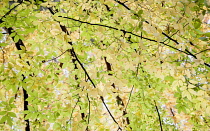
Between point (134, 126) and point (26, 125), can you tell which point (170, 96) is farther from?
point (26, 125)

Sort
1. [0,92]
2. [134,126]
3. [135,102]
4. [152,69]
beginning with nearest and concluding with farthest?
1. [0,92]
2. [152,69]
3. [134,126]
4. [135,102]

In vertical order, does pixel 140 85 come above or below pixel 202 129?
above

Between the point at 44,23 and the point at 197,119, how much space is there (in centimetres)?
263

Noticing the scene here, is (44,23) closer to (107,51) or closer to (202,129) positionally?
(107,51)

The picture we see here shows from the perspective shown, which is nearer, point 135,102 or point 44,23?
point 44,23

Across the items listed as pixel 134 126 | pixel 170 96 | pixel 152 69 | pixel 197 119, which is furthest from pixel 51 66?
pixel 170 96

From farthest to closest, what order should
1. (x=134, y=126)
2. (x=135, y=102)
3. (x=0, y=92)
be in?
(x=135, y=102), (x=134, y=126), (x=0, y=92)

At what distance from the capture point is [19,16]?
1.59 meters

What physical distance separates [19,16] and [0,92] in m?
0.69

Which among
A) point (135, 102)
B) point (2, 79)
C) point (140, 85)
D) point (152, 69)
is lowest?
point (135, 102)

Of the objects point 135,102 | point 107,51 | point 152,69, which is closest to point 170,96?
point 135,102

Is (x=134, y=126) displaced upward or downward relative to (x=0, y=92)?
downward

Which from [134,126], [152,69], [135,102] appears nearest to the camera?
[152,69]

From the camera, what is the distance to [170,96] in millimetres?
3953
